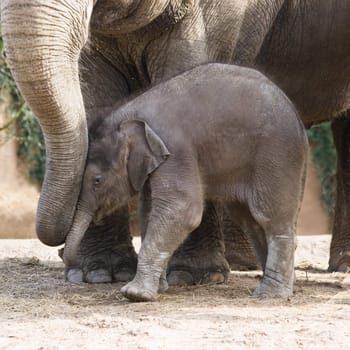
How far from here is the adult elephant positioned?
536 centimetres

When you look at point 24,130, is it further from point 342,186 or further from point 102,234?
point 102,234

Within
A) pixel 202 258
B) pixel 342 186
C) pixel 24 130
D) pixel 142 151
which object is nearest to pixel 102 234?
pixel 202 258

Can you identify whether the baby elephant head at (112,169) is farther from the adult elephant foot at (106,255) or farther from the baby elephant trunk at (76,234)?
the adult elephant foot at (106,255)

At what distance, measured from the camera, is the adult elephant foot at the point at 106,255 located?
6.98 metres

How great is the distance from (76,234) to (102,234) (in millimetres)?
1117

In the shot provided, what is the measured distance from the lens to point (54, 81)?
538cm

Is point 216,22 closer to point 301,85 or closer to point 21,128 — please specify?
point 301,85

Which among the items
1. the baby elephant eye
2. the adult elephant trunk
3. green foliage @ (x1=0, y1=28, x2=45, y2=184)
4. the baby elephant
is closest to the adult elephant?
the adult elephant trunk

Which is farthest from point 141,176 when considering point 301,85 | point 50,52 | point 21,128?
point 21,128

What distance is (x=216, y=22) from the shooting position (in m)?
6.50

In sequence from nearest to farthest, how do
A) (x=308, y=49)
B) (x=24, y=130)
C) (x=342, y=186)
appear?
(x=308, y=49), (x=342, y=186), (x=24, y=130)

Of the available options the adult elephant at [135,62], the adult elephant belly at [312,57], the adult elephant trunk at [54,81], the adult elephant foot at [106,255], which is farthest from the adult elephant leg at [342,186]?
the adult elephant trunk at [54,81]

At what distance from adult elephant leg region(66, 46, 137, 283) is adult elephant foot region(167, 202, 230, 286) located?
0.35 meters

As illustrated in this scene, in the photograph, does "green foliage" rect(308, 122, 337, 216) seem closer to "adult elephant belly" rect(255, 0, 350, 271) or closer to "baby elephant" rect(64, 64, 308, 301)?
"adult elephant belly" rect(255, 0, 350, 271)
